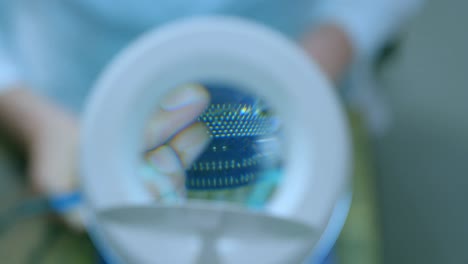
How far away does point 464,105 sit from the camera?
1.29 meters

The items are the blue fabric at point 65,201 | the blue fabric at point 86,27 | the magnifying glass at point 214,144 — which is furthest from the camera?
the blue fabric at point 86,27

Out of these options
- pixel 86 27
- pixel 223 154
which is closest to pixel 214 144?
pixel 223 154

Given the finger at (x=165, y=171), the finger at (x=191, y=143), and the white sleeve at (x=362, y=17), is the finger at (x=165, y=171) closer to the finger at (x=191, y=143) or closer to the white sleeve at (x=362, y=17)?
the finger at (x=191, y=143)

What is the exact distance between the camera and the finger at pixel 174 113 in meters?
0.34

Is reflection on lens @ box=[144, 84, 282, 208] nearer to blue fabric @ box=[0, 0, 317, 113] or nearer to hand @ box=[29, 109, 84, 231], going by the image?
hand @ box=[29, 109, 84, 231]

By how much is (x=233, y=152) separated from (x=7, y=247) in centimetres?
35

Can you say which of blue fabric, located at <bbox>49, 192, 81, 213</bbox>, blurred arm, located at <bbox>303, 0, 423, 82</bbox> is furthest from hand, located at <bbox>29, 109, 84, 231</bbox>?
blurred arm, located at <bbox>303, 0, 423, 82</bbox>

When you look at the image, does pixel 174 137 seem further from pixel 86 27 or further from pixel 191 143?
pixel 86 27

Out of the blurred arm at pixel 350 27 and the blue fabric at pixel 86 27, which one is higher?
→ the blurred arm at pixel 350 27

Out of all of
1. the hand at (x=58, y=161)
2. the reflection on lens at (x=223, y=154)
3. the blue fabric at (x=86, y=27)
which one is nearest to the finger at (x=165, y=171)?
the reflection on lens at (x=223, y=154)

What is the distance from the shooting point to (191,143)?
329 mm

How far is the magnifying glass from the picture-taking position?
31 cm

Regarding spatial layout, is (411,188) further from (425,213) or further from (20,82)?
(20,82)

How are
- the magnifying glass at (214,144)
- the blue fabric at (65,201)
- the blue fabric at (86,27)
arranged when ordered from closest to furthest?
1. the magnifying glass at (214,144)
2. the blue fabric at (65,201)
3. the blue fabric at (86,27)
